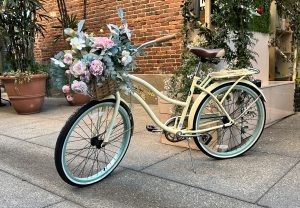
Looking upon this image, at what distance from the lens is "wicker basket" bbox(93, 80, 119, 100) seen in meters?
2.76

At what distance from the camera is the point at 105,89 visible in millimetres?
2793

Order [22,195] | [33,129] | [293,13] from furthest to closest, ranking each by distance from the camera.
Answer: [293,13]
[33,129]
[22,195]

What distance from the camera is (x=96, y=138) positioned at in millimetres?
2973

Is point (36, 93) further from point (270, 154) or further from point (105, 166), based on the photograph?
point (270, 154)

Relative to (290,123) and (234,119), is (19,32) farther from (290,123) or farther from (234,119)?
(290,123)

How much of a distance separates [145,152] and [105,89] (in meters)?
1.33

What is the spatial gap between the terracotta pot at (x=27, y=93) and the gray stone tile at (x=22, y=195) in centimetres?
348

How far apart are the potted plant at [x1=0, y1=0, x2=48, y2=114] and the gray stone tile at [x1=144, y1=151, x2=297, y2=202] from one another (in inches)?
151

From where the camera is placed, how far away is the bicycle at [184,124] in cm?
292

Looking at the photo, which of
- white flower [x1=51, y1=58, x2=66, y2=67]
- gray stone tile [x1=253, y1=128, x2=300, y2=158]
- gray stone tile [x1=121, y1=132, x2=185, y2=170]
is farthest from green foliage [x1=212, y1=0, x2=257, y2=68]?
white flower [x1=51, y1=58, x2=66, y2=67]

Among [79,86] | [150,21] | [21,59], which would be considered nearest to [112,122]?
[79,86]

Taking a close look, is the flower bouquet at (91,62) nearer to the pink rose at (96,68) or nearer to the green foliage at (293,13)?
the pink rose at (96,68)

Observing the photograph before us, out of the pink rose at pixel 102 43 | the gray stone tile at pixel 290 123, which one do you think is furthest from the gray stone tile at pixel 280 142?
the pink rose at pixel 102 43

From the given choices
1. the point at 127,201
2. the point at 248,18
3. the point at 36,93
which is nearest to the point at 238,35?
the point at 248,18
